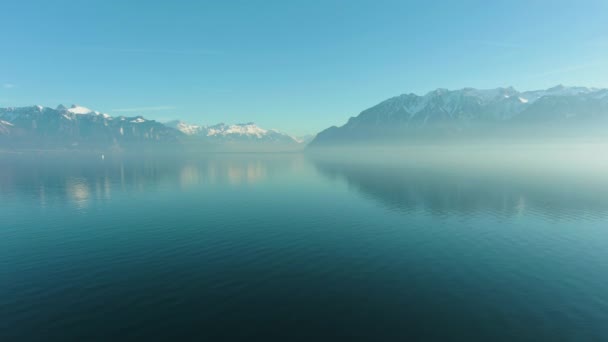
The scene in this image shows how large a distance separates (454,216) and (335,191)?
5237 cm

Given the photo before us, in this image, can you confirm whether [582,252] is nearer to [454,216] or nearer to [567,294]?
[567,294]

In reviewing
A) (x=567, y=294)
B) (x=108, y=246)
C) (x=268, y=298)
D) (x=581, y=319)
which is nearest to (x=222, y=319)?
(x=268, y=298)

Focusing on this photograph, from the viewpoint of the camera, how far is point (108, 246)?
173ft

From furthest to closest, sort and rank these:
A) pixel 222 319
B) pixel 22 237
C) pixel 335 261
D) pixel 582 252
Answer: pixel 22 237 < pixel 582 252 < pixel 335 261 < pixel 222 319

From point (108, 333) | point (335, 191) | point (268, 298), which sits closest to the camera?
point (108, 333)

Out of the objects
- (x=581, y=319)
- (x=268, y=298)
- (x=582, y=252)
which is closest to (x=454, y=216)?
(x=582, y=252)

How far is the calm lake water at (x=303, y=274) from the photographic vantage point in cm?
2964

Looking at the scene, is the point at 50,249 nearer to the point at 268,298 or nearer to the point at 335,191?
the point at 268,298

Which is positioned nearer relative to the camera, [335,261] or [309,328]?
[309,328]

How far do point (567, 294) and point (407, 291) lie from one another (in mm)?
20634

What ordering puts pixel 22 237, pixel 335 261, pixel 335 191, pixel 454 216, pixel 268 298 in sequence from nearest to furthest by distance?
pixel 268 298 < pixel 335 261 < pixel 22 237 < pixel 454 216 < pixel 335 191

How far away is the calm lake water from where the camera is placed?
2964 centimetres

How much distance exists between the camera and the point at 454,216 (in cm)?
7719

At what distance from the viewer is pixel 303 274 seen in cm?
4162
